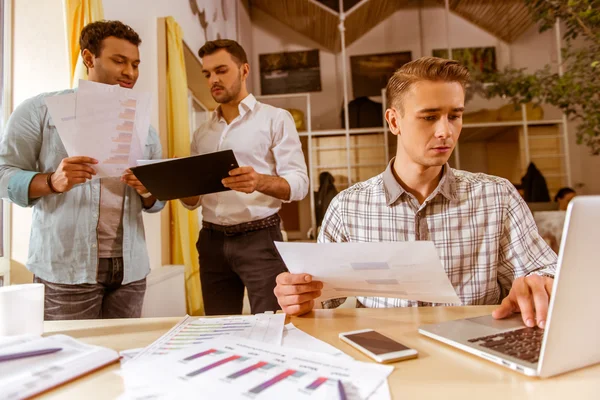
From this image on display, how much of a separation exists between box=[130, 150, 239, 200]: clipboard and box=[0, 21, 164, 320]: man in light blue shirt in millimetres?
95

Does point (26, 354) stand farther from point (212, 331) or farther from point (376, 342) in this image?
point (376, 342)

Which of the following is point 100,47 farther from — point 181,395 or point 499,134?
point 499,134

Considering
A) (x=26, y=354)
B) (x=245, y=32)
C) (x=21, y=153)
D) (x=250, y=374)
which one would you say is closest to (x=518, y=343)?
(x=250, y=374)

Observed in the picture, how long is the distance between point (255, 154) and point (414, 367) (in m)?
1.28

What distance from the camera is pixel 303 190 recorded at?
1693 mm

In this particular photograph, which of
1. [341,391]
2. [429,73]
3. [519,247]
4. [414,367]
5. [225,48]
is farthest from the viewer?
[225,48]

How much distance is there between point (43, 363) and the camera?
60 cm

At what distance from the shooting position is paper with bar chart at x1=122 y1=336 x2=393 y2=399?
1.58 ft

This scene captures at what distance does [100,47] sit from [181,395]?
1266 millimetres

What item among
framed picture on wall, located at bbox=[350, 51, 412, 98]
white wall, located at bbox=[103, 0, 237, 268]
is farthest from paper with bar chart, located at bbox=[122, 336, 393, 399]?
framed picture on wall, located at bbox=[350, 51, 412, 98]

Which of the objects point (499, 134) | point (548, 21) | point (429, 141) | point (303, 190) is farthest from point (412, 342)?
point (499, 134)

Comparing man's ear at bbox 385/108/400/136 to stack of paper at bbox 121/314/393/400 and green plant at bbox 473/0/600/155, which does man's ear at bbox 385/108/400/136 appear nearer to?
stack of paper at bbox 121/314/393/400

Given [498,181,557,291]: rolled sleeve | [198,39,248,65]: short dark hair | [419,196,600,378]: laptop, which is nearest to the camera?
[419,196,600,378]: laptop

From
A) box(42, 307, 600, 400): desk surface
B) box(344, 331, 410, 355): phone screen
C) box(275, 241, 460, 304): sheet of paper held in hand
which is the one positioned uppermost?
box(275, 241, 460, 304): sheet of paper held in hand
